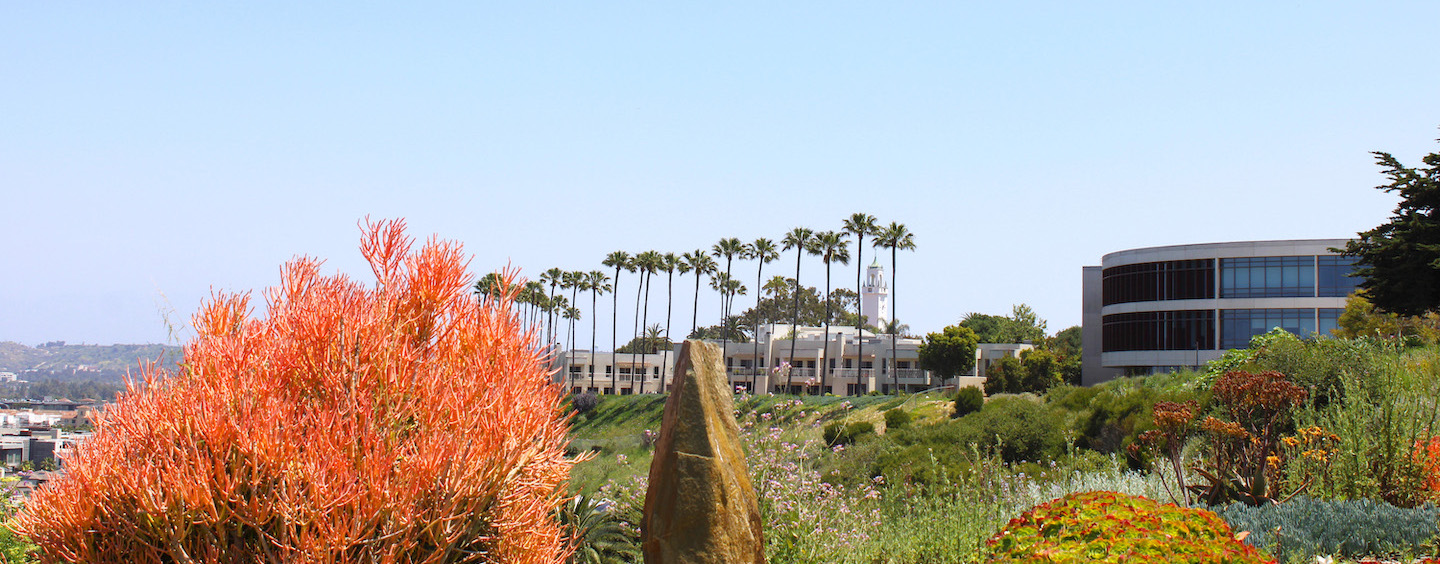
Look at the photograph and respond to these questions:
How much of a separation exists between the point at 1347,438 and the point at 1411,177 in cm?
1960

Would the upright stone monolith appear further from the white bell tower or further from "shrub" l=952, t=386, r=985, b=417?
the white bell tower

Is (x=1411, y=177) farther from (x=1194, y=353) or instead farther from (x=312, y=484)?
(x=1194, y=353)

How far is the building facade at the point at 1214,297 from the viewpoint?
178 ft

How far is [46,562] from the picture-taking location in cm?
511

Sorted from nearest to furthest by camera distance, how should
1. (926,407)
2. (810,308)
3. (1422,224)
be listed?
(1422,224) < (926,407) < (810,308)

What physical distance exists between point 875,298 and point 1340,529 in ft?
423

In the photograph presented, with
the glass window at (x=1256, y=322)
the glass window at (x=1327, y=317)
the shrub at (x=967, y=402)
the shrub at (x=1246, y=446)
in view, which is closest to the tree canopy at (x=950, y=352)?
the glass window at (x=1256, y=322)

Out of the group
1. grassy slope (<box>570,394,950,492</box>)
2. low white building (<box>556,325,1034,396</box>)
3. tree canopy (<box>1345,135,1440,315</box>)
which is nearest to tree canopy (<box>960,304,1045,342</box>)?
low white building (<box>556,325,1034,396</box>)

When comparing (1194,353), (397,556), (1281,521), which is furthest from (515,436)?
(1194,353)

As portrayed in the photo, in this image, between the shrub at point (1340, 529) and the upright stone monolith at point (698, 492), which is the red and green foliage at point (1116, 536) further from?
the shrub at point (1340, 529)

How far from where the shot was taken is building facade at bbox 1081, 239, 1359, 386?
5422 centimetres

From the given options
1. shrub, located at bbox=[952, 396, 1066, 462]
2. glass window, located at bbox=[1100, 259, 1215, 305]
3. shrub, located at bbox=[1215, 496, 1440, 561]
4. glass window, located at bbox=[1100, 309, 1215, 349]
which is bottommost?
shrub, located at bbox=[952, 396, 1066, 462]

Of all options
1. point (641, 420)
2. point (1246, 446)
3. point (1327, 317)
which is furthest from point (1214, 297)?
point (1246, 446)

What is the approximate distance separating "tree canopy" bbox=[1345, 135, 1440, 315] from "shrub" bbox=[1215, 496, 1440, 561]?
18.1m
